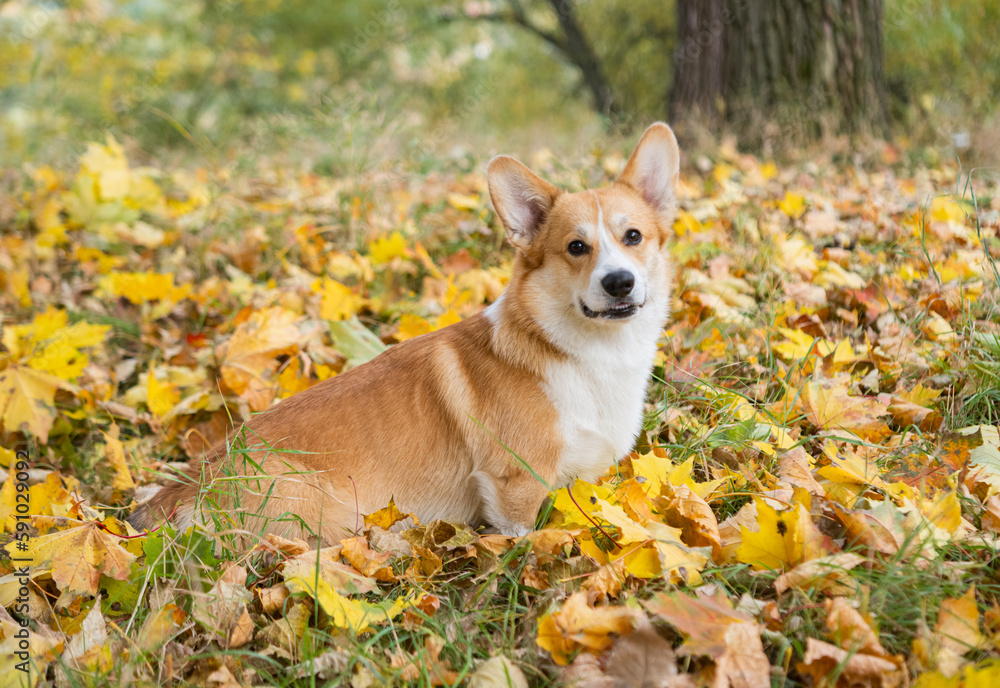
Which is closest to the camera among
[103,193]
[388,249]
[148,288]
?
[148,288]

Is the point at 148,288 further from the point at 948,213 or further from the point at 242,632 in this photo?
the point at 948,213

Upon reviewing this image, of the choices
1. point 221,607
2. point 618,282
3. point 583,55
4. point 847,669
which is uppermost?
point 583,55

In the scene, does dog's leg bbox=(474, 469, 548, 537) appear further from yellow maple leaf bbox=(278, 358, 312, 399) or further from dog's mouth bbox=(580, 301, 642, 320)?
yellow maple leaf bbox=(278, 358, 312, 399)

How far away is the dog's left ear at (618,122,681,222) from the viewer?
2391mm

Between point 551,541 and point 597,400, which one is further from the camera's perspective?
point 597,400

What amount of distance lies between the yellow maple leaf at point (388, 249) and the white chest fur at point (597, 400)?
5.48 ft

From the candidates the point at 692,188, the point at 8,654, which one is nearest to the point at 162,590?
the point at 8,654

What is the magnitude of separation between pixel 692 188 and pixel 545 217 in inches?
97.0

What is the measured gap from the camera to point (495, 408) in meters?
2.20

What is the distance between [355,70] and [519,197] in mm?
12429

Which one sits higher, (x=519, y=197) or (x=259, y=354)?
(x=519, y=197)

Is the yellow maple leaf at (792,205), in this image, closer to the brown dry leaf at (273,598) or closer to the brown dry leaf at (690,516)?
the brown dry leaf at (690,516)

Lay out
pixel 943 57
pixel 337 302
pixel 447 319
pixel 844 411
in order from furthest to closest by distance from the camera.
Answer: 1. pixel 943 57
2. pixel 337 302
3. pixel 447 319
4. pixel 844 411

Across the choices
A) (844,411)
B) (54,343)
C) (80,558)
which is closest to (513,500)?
(844,411)
